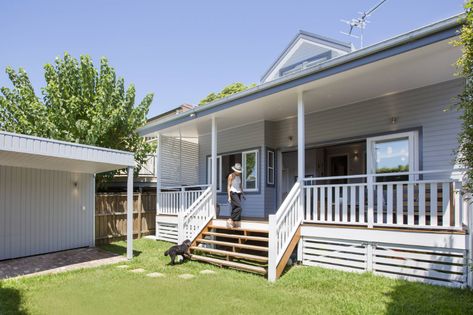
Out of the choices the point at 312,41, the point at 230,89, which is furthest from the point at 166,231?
the point at 230,89

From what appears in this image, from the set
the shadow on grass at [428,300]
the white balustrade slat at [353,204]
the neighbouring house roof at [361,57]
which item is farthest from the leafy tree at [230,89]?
the shadow on grass at [428,300]

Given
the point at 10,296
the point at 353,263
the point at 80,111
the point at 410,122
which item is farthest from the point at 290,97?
the point at 80,111

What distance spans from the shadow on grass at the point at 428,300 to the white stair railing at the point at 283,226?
182 centimetres

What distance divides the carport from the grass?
2.20m

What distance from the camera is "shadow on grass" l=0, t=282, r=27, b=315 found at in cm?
430

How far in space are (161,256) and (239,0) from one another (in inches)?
322

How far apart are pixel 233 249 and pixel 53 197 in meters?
5.13

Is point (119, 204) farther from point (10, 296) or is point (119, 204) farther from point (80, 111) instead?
point (10, 296)

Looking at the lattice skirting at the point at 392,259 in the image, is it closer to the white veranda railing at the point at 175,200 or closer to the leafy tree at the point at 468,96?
the leafy tree at the point at 468,96

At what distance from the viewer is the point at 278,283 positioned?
5.39 m

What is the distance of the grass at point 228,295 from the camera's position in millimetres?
4223

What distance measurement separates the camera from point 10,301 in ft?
15.4

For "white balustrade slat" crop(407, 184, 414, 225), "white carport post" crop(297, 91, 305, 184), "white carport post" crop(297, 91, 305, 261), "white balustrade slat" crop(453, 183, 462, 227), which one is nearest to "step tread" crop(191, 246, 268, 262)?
"white carport post" crop(297, 91, 305, 261)

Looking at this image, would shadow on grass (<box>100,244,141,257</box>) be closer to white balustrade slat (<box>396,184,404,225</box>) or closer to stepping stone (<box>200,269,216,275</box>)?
stepping stone (<box>200,269,216,275</box>)
